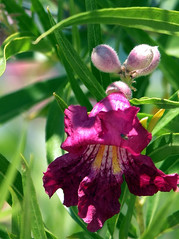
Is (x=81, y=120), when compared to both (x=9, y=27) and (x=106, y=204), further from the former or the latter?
(x=9, y=27)

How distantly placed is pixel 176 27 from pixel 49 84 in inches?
34.7

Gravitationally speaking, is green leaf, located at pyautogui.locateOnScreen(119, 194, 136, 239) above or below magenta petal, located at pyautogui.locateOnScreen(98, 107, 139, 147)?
below

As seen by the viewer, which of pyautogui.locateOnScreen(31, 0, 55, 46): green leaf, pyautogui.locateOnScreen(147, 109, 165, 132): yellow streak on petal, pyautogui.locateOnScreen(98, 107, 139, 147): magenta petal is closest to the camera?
pyautogui.locateOnScreen(98, 107, 139, 147): magenta petal

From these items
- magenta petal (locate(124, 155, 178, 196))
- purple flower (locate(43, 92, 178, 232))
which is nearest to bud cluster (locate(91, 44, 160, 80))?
purple flower (locate(43, 92, 178, 232))

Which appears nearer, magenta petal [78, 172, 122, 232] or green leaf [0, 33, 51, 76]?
magenta petal [78, 172, 122, 232]

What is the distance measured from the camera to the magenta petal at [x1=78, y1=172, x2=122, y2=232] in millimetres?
1176

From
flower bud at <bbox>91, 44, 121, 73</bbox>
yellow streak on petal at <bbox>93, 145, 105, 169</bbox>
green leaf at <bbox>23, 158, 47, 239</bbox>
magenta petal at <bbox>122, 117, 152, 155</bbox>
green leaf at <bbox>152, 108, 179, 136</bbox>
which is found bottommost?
green leaf at <bbox>23, 158, 47, 239</bbox>

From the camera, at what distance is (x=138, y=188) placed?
3.89 feet

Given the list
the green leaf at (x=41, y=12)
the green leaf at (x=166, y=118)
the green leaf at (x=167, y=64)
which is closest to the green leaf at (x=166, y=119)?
the green leaf at (x=166, y=118)

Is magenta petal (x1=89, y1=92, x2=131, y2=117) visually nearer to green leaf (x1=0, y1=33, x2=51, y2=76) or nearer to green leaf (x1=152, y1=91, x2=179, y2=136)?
green leaf (x1=152, y1=91, x2=179, y2=136)

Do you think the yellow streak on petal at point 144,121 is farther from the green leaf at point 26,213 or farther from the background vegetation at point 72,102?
the green leaf at point 26,213

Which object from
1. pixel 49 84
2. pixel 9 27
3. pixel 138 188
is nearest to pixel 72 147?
pixel 138 188

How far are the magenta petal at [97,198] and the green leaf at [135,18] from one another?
0.33 meters

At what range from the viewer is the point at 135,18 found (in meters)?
1.20
